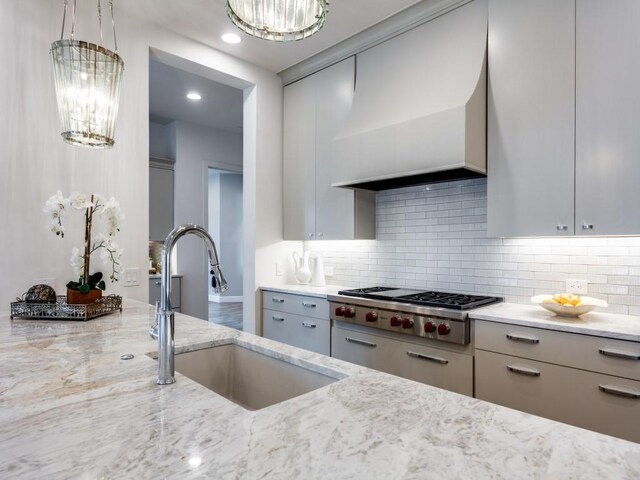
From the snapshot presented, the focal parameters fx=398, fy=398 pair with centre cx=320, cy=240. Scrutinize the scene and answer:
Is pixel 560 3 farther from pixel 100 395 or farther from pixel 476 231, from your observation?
pixel 100 395

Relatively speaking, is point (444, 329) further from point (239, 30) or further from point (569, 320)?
point (239, 30)

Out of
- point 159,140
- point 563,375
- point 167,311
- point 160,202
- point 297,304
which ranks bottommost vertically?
point 563,375

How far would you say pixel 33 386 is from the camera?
3.41 ft

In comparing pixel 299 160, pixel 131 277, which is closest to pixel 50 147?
pixel 131 277

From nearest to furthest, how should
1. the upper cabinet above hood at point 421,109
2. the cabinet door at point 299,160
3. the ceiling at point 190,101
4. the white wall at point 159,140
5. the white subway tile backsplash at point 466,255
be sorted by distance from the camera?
the white subway tile backsplash at point 466,255, the upper cabinet above hood at point 421,109, the cabinet door at point 299,160, the ceiling at point 190,101, the white wall at point 159,140

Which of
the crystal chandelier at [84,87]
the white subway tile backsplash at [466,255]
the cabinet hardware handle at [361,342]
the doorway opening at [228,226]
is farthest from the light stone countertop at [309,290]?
the doorway opening at [228,226]

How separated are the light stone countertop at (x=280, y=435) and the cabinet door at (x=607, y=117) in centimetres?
163

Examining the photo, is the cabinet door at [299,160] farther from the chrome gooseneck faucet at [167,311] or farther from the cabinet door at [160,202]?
the chrome gooseneck faucet at [167,311]

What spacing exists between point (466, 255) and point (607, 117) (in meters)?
1.20

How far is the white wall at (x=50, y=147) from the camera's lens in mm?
2332

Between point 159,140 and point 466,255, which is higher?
point 159,140

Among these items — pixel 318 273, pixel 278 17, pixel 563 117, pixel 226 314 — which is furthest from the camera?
pixel 226 314

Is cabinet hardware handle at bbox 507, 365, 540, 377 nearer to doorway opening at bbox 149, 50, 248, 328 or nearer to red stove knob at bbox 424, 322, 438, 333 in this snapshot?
red stove knob at bbox 424, 322, 438, 333

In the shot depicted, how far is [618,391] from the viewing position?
1.77 metres
